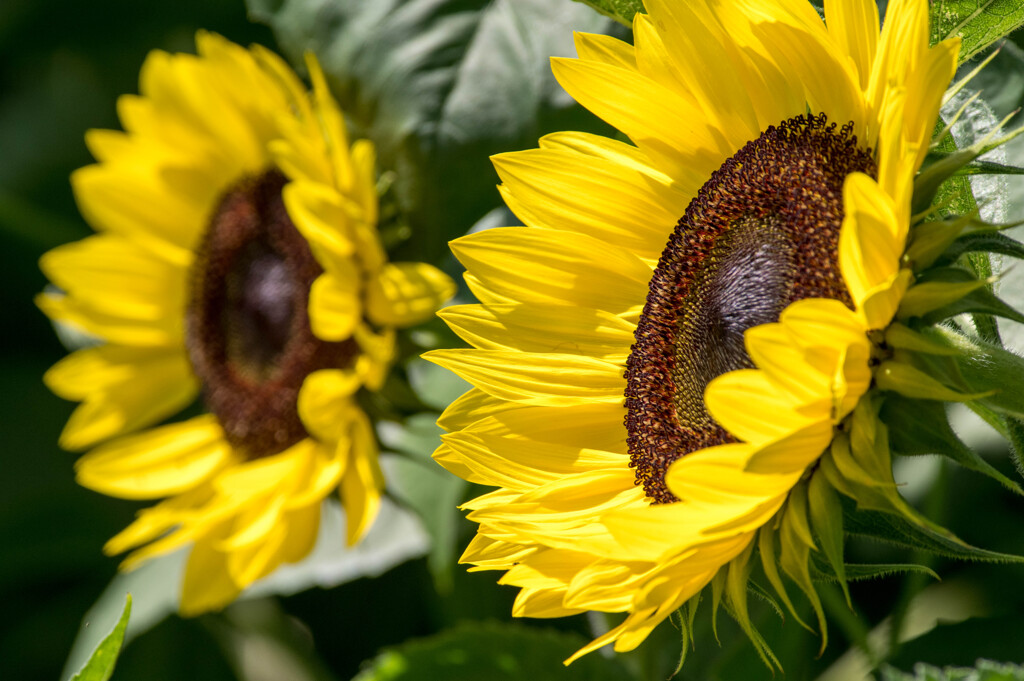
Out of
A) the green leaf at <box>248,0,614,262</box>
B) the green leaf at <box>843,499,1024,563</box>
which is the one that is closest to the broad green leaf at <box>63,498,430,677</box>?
the green leaf at <box>248,0,614,262</box>

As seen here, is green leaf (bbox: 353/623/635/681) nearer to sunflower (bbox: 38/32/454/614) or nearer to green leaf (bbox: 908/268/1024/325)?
sunflower (bbox: 38/32/454/614)

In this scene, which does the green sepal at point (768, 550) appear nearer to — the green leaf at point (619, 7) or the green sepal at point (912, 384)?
the green sepal at point (912, 384)

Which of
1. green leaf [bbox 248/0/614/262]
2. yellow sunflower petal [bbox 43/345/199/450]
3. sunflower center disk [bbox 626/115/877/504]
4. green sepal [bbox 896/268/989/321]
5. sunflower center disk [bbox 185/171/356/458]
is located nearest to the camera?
green sepal [bbox 896/268/989/321]

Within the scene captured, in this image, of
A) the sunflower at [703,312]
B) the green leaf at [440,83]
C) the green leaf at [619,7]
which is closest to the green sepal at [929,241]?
the sunflower at [703,312]

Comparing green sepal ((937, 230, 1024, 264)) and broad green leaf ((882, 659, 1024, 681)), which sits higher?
green sepal ((937, 230, 1024, 264))

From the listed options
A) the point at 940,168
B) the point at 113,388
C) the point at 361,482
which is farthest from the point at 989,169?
the point at 113,388

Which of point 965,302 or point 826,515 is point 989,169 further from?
point 826,515
